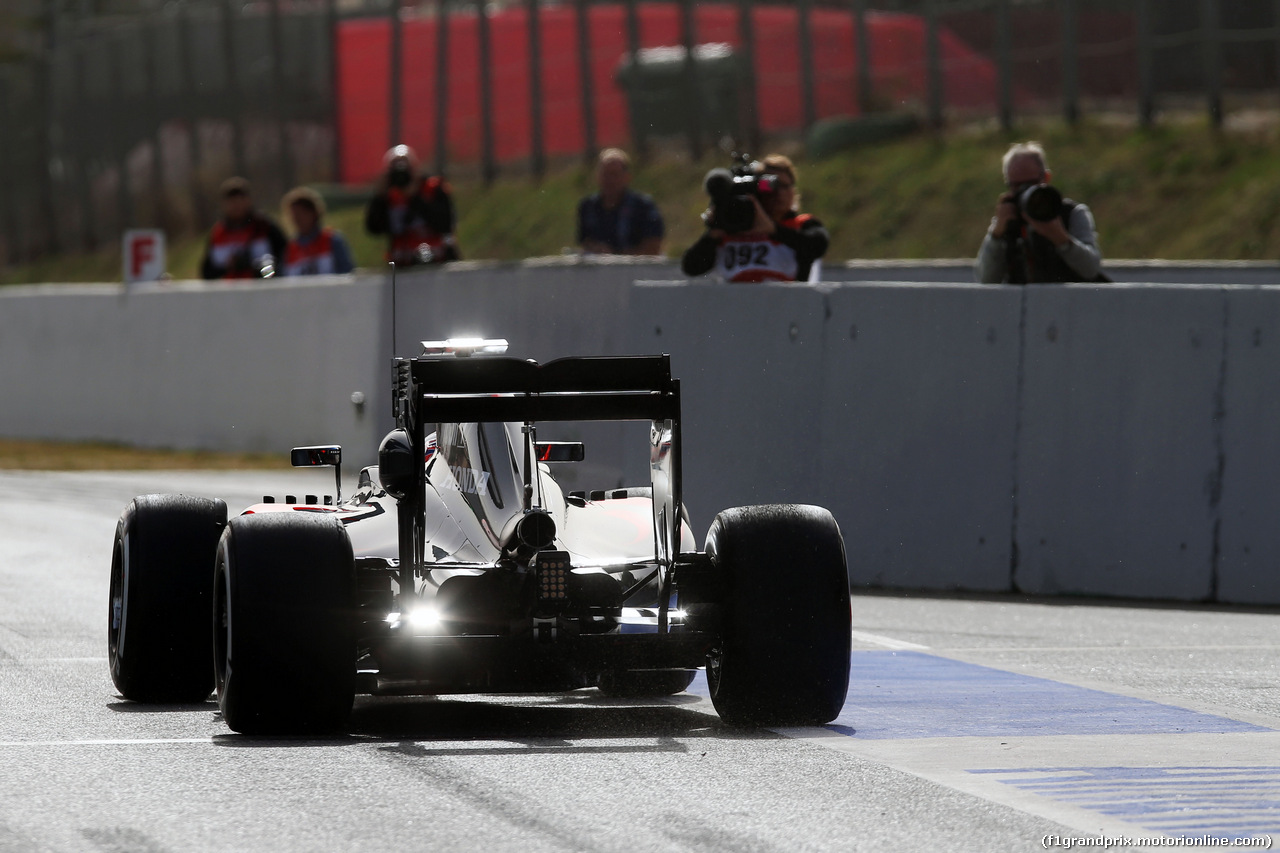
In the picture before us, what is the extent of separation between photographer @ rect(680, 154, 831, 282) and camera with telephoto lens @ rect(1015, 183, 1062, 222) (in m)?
1.12

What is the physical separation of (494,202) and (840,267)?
A: 14.9 m

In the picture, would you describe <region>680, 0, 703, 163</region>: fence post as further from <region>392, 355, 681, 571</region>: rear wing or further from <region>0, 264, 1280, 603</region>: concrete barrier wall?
<region>392, 355, 681, 571</region>: rear wing

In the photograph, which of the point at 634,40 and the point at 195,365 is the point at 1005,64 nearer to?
the point at 634,40

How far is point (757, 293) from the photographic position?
1276 cm

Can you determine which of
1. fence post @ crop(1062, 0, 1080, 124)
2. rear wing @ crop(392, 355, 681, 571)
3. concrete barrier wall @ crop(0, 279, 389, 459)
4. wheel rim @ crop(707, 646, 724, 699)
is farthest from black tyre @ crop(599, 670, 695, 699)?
fence post @ crop(1062, 0, 1080, 124)

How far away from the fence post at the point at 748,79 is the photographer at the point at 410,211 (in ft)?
→ 30.2

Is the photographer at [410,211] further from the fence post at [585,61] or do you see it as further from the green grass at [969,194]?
the fence post at [585,61]

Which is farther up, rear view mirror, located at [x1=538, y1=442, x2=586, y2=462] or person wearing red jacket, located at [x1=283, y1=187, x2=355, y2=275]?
person wearing red jacket, located at [x1=283, y1=187, x2=355, y2=275]

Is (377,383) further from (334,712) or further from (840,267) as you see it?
(334,712)

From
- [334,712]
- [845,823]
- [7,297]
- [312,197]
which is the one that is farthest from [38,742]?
[7,297]

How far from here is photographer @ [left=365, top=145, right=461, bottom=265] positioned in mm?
18328

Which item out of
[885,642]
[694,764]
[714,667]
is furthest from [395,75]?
[694,764]

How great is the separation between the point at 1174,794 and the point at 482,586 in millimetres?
2287

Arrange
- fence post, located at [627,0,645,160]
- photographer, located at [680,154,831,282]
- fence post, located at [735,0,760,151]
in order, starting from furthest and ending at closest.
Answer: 1. fence post, located at [627,0,645,160]
2. fence post, located at [735,0,760,151]
3. photographer, located at [680,154,831,282]
